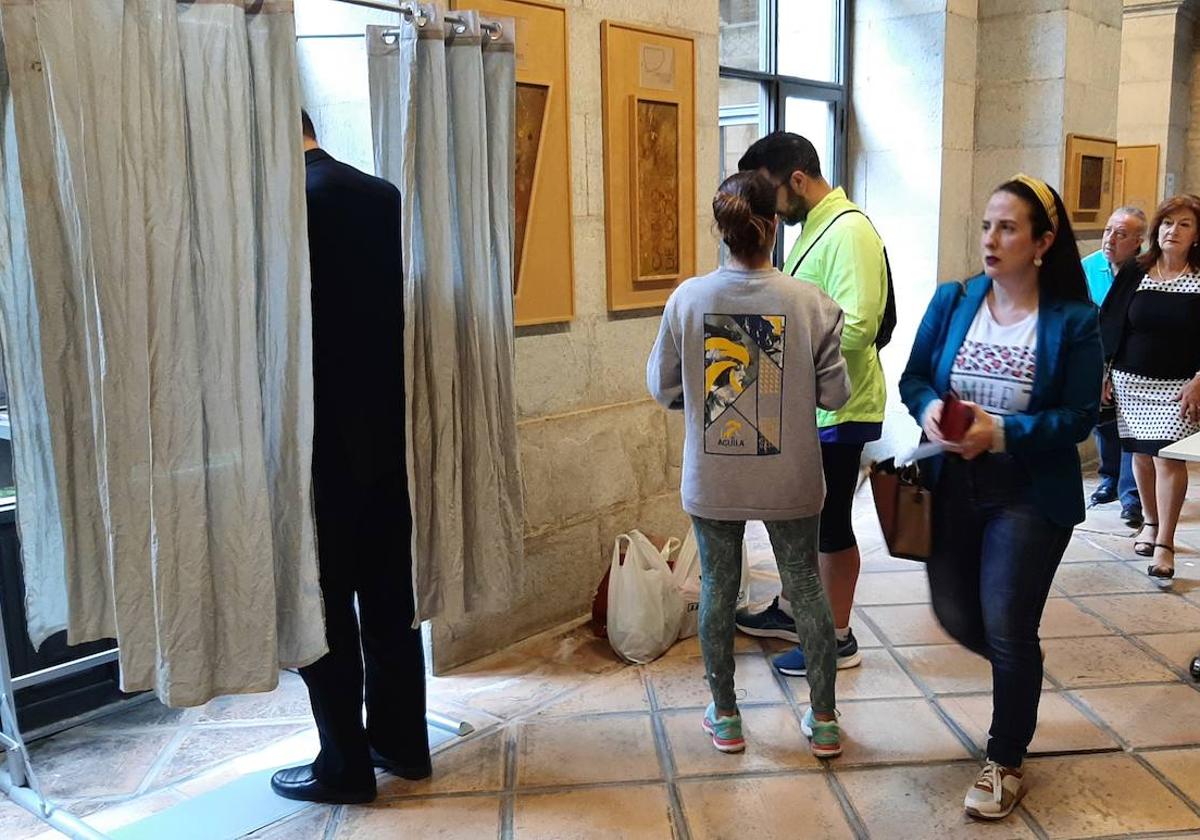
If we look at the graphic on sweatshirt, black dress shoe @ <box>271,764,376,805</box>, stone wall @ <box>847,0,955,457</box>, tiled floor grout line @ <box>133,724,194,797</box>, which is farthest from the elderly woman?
tiled floor grout line @ <box>133,724,194,797</box>

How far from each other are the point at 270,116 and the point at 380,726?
1.47 meters

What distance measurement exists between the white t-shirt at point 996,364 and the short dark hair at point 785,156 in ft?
2.38

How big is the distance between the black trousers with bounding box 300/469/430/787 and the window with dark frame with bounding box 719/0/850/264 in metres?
2.73

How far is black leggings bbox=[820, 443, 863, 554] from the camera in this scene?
9.71 ft

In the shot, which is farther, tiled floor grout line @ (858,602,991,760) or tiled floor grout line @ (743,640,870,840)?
tiled floor grout line @ (858,602,991,760)

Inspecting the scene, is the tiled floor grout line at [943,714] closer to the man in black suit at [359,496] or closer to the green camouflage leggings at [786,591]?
the green camouflage leggings at [786,591]

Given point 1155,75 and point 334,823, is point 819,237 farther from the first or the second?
point 1155,75

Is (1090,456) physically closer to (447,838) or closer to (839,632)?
(839,632)

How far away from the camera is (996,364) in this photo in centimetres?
234

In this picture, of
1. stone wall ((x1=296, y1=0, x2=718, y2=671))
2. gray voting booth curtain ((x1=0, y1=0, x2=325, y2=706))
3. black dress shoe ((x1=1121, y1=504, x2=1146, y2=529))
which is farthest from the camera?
black dress shoe ((x1=1121, y1=504, x2=1146, y2=529))

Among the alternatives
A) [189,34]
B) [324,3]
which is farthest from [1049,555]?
[324,3]

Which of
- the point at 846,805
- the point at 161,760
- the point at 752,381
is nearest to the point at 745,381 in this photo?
the point at 752,381

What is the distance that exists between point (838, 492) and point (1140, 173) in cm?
687

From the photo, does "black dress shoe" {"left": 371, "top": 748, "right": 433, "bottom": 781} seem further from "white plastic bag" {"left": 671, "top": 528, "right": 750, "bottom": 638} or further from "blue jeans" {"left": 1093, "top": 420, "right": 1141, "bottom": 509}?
"blue jeans" {"left": 1093, "top": 420, "right": 1141, "bottom": 509}
